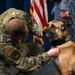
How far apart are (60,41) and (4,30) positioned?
608 millimetres

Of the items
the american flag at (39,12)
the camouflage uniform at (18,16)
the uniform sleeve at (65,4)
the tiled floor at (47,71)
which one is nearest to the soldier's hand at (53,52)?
the camouflage uniform at (18,16)

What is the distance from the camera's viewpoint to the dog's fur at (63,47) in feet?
8.38

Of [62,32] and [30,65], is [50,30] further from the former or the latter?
[30,65]

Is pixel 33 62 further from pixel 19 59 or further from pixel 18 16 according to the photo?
pixel 18 16

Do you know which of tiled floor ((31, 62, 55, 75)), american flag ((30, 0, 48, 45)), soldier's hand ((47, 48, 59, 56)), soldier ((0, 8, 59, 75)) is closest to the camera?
soldier ((0, 8, 59, 75))

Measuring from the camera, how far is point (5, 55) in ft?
7.11

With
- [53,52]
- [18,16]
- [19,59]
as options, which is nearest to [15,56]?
[19,59]

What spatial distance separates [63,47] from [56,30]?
20 centimetres

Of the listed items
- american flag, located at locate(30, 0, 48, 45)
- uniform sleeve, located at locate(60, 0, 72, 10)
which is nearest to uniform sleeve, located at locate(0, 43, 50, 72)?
uniform sleeve, located at locate(60, 0, 72, 10)

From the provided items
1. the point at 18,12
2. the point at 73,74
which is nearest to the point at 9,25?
the point at 18,12

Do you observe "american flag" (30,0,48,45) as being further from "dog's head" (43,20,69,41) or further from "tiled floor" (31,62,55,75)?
"dog's head" (43,20,69,41)

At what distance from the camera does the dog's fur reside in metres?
2.55

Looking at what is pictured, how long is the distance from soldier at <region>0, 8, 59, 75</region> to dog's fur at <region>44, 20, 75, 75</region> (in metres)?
0.14

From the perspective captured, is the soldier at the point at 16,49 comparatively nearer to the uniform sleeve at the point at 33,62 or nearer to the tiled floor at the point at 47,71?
the uniform sleeve at the point at 33,62
